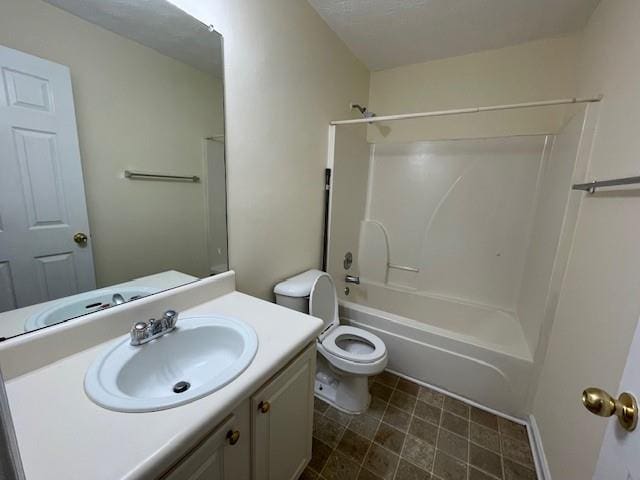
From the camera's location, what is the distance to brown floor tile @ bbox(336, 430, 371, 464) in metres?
1.37

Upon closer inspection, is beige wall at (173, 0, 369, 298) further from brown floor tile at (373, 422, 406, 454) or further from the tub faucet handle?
brown floor tile at (373, 422, 406, 454)

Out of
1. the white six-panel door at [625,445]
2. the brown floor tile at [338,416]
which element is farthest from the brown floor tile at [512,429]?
the white six-panel door at [625,445]

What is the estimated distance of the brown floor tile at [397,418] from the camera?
1557mm

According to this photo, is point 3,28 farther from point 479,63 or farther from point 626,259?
point 479,63

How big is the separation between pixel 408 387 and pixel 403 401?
15 centimetres

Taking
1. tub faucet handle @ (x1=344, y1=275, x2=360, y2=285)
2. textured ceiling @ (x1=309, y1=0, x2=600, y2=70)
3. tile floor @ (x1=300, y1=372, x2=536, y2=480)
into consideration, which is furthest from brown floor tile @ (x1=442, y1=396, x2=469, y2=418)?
textured ceiling @ (x1=309, y1=0, x2=600, y2=70)

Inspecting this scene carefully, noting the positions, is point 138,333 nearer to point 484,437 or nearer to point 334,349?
point 334,349

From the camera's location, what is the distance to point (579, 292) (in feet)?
3.84

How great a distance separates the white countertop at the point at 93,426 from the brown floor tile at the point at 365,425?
104 centimetres

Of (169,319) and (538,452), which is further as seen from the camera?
(538,452)

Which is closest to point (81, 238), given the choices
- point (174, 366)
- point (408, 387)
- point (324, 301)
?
point (174, 366)

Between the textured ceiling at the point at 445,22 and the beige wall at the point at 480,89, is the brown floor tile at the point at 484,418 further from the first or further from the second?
the textured ceiling at the point at 445,22

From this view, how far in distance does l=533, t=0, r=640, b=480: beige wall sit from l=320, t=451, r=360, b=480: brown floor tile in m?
0.89

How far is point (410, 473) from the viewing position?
130cm
